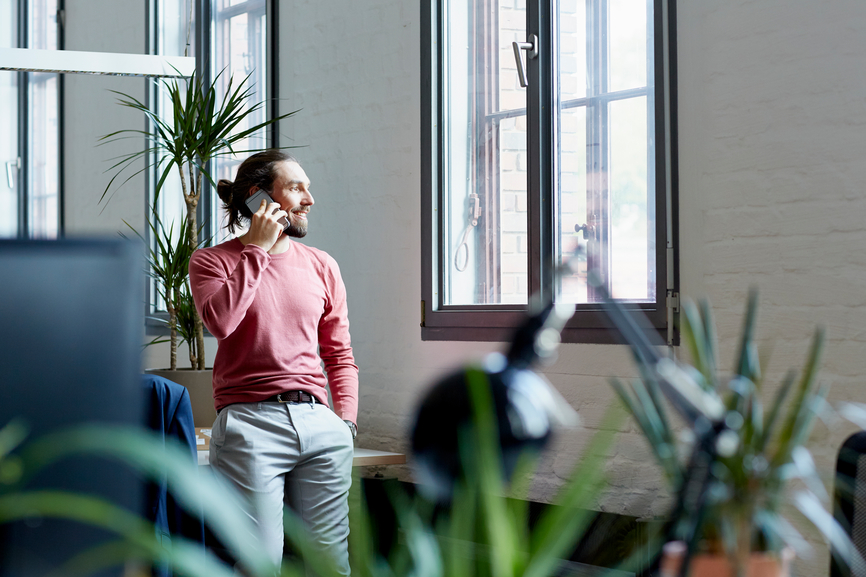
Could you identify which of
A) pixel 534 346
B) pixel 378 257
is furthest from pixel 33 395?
pixel 378 257

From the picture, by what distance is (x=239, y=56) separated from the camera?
15.7 ft

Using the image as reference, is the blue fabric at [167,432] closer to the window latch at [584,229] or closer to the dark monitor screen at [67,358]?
the window latch at [584,229]

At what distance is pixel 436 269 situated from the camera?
334 centimetres

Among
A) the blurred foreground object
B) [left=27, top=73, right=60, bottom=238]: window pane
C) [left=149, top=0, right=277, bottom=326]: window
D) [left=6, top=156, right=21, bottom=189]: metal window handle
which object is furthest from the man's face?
A: [left=6, top=156, right=21, bottom=189]: metal window handle

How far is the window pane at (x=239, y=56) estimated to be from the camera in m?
4.57

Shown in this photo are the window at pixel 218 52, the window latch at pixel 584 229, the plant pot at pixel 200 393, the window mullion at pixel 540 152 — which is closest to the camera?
the window latch at pixel 584 229

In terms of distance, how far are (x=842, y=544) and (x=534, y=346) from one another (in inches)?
Answer: 8.8

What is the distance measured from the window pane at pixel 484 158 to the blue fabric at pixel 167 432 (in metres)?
1.32

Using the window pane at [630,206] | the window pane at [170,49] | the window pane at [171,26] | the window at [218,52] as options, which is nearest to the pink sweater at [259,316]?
the window pane at [630,206]

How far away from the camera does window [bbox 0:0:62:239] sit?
655 centimetres

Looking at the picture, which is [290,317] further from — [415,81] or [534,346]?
[534,346]

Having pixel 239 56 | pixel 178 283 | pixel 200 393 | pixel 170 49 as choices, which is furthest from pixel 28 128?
pixel 200 393

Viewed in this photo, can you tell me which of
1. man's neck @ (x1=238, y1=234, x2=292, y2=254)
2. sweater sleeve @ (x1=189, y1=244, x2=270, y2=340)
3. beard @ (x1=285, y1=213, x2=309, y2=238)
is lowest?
sweater sleeve @ (x1=189, y1=244, x2=270, y2=340)

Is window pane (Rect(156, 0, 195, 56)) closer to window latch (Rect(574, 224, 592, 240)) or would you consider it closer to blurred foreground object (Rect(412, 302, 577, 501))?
window latch (Rect(574, 224, 592, 240))
